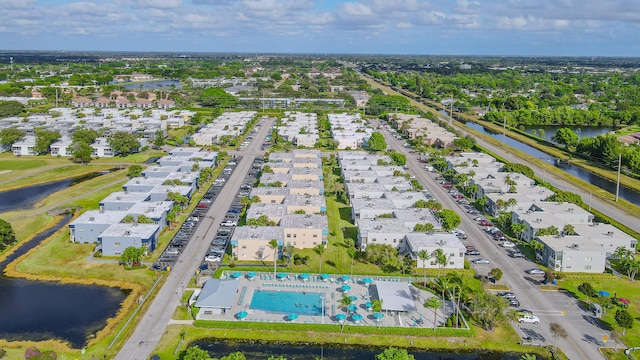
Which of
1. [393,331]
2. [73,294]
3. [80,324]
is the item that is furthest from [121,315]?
[393,331]

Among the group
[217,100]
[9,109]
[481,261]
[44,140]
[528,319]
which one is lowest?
[528,319]

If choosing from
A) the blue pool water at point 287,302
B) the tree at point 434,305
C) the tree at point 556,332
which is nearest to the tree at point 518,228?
the tree at point 556,332

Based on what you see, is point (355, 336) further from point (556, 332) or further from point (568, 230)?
point (568, 230)

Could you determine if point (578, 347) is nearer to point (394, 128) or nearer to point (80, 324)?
point (80, 324)

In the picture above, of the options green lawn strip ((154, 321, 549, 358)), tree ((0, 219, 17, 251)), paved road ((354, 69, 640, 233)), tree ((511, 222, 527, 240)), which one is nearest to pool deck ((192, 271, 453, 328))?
green lawn strip ((154, 321, 549, 358))

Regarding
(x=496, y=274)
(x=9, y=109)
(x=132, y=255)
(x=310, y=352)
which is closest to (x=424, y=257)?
(x=496, y=274)

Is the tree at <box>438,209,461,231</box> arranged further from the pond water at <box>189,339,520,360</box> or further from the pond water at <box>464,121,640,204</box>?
the pond water at <box>464,121,640,204</box>
